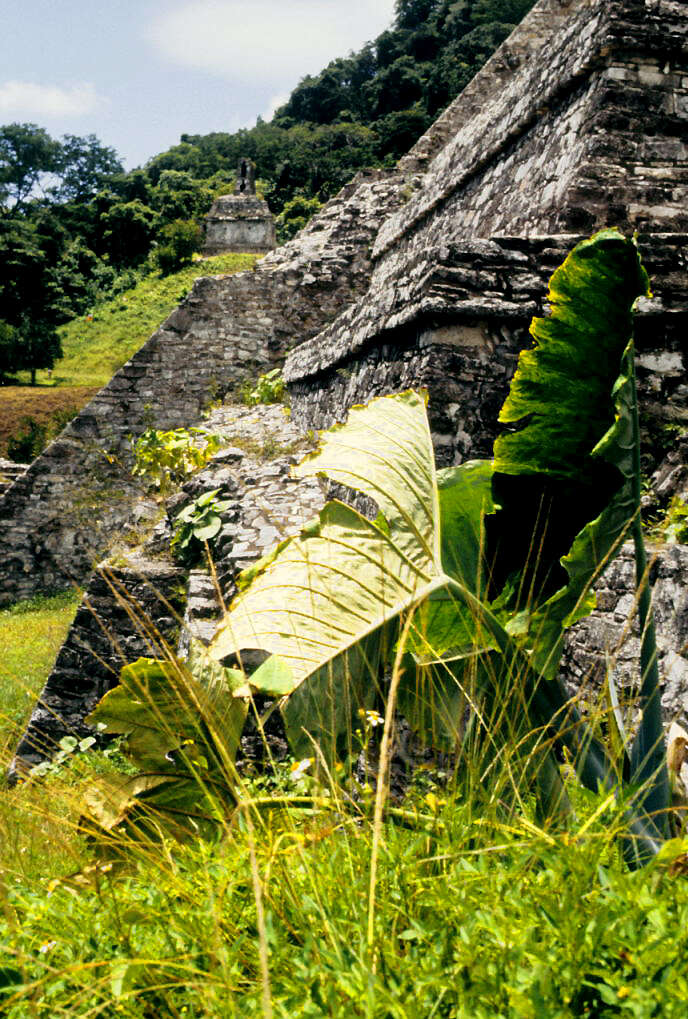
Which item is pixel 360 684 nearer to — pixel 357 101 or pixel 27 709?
pixel 27 709

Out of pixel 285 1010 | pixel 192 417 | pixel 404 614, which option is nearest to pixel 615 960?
pixel 285 1010

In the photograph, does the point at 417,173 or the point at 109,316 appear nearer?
the point at 417,173

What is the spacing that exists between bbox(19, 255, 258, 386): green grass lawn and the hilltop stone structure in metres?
17.4

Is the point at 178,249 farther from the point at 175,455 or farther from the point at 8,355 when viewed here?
the point at 175,455

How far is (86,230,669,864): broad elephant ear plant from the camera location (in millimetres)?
2133

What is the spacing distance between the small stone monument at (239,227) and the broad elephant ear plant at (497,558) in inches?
1608

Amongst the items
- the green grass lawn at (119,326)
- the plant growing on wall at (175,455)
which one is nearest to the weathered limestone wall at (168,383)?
the plant growing on wall at (175,455)

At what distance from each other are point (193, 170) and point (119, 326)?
114 ft

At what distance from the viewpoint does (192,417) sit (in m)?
12.2

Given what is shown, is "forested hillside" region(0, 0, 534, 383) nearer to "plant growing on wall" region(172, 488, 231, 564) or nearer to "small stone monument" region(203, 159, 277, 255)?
"small stone monument" region(203, 159, 277, 255)

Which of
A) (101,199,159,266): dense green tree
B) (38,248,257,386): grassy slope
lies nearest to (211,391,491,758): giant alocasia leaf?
(38,248,257,386): grassy slope

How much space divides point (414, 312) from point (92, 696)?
16.2 ft

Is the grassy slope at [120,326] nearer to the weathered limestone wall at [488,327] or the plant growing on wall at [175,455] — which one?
the plant growing on wall at [175,455]

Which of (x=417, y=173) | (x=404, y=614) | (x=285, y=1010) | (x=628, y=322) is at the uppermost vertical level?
(x=417, y=173)
